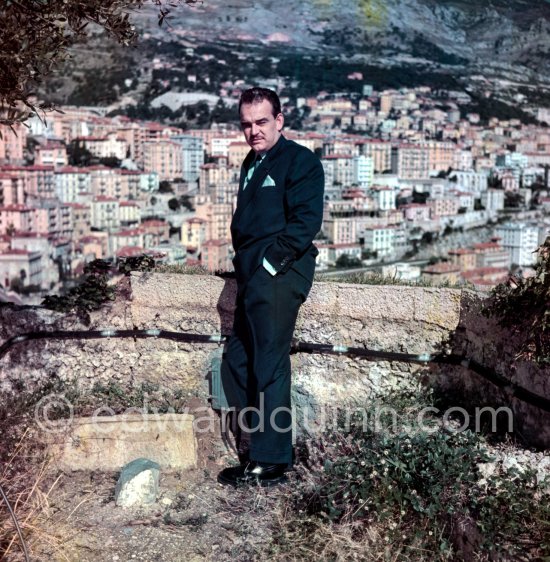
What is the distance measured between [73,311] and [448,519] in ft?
5.87

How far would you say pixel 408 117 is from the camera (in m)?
63.0

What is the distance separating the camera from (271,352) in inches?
91.0

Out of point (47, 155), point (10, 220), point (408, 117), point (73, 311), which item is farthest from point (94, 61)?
point (73, 311)

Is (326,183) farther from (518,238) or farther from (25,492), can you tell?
(25,492)

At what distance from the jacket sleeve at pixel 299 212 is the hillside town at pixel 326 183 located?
101 feet

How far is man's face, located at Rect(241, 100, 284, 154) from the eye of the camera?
91.0 inches

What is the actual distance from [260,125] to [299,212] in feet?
1.04

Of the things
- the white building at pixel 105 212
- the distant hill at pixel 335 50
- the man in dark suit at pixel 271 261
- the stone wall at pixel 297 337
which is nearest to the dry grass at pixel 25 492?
the stone wall at pixel 297 337

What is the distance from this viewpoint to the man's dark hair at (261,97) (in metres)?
2.30

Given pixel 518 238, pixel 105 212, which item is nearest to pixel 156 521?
pixel 518 238

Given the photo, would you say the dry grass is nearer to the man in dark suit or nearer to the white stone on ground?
the white stone on ground

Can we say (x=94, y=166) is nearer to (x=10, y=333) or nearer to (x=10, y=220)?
(x=10, y=220)

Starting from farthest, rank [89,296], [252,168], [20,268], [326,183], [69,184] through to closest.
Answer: [69,184], [326,183], [20,268], [89,296], [252,168]

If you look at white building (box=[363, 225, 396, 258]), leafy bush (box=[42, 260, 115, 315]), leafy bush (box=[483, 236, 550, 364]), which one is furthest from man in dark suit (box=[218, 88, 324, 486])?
white building (box=[363, 225, 396, 258])
